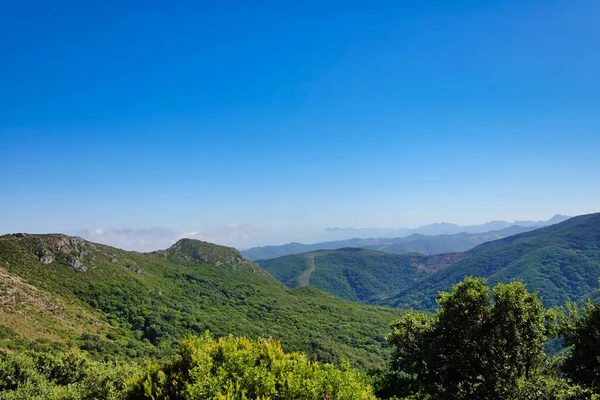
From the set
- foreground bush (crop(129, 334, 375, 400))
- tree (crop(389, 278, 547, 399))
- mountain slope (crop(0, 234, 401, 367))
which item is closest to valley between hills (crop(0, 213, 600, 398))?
mountain slope (crop(0, 234, 401, 367))

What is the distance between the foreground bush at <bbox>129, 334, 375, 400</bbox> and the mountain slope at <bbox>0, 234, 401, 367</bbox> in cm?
7239

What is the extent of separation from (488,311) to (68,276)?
132962 millimetres

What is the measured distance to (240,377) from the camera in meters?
13.2

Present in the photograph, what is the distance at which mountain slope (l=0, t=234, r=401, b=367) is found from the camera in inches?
3627

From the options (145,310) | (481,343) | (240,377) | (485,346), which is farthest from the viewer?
(145,310)

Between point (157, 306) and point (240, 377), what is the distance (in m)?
127

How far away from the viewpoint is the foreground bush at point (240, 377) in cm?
1234

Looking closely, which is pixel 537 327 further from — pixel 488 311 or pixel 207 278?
pixel 207 278

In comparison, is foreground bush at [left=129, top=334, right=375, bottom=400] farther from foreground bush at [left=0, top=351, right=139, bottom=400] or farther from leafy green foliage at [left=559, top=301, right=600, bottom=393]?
leafy green foliage at [left=559, top=301, right=600, bottom=393]

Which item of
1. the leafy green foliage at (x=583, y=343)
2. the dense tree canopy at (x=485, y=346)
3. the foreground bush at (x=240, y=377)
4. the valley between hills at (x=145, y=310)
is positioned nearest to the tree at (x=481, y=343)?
the dense tree canopy at (x=485, y=346)

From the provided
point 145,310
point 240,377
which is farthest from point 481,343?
point 145,310

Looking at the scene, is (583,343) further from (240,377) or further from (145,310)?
(145,310)

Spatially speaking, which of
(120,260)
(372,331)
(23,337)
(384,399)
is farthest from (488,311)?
(120,260)

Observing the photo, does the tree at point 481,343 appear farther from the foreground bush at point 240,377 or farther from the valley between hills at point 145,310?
the foreground bush at point 240,377
